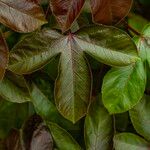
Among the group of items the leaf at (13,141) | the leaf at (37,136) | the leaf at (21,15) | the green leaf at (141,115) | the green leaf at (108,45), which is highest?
the leaf at (21,15)

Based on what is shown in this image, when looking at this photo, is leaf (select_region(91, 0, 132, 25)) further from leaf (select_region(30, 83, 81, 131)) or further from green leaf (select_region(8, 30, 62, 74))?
leaf (select_region(30, 83, 81, 131))

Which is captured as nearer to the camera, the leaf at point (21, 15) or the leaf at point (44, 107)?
the leaf at point (21, 15)

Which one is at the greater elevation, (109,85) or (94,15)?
(94,15)

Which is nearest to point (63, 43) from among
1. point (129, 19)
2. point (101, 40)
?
point (101, 40)

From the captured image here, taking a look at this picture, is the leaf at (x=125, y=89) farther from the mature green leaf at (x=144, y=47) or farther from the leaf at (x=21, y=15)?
the leaf at (x=21, y=15)

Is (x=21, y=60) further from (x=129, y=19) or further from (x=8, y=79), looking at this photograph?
(x=129, y=19)

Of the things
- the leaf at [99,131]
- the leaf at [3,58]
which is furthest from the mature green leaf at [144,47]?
the leaf at [3,58]

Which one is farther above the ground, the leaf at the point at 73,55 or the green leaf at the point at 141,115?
the leaf at the point at 73,55

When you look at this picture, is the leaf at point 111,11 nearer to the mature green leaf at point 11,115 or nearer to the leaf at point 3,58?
the leaf at point 3,58
